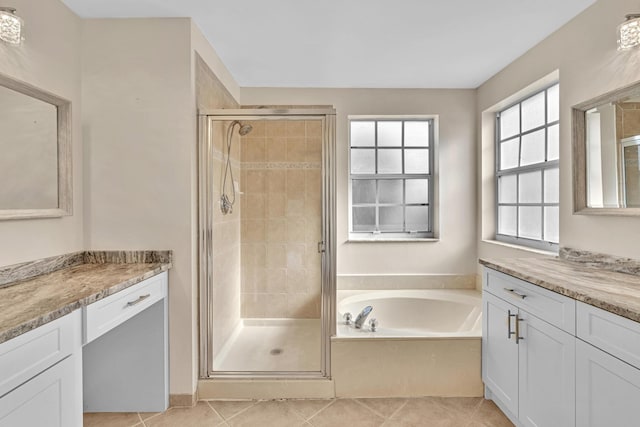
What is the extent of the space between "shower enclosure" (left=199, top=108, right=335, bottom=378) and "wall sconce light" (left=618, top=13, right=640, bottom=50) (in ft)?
4.87

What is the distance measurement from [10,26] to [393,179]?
2.85 m

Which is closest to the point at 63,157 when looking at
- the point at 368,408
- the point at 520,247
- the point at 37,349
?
the point at 37,349

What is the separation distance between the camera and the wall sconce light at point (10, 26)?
146 centimetres

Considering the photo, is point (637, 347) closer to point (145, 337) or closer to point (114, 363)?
point (145, 337)

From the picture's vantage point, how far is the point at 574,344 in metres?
1.36

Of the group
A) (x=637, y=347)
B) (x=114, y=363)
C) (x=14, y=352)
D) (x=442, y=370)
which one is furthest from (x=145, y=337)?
(x=637, y=347)

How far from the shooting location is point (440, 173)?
3.24 meters

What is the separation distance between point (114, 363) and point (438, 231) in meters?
2.77

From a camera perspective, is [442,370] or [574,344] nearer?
[574,344]

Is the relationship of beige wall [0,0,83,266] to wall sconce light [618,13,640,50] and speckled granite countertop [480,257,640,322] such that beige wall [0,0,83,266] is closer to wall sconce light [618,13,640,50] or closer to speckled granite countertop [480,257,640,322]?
speckled granite countertop [480,257,640,322]

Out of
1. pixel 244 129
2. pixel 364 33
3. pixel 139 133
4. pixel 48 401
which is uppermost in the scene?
pixel 364 33

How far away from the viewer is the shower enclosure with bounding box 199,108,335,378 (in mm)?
2203

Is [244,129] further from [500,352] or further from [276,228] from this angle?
[500,352]

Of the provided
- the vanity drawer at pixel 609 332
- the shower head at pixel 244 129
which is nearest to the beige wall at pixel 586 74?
the vanity drawer at pixel 609 332
